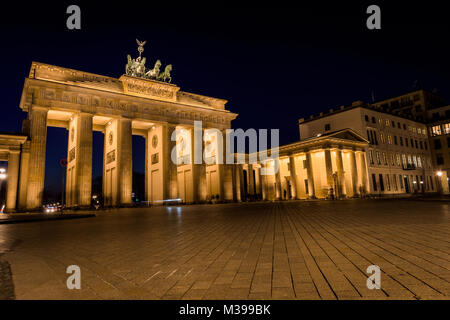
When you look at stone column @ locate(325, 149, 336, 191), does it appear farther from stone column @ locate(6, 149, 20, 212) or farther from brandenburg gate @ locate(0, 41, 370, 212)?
stone column @ locate(6, 149, 20, 212)

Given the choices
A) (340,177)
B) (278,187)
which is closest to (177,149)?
(278,187)

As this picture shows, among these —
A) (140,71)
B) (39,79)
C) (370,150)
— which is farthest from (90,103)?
(370,150)

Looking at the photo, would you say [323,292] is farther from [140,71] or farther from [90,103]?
[140,71]

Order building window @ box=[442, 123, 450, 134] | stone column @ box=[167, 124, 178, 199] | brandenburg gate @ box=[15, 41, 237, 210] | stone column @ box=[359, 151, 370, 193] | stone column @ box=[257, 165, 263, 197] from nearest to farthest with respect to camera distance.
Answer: brandenburg gate @ box=[15, 41, 237, 210] < stone column @ box=[167, 124, 178, 199] < stone column @ box=[359, 151, 370, 193] < stone column @ box=[257, 165, 263, 197] < building window @ box=[442, 123, 450, 134]

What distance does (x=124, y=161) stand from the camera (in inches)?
1377

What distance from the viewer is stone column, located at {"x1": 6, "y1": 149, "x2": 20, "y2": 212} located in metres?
25.2

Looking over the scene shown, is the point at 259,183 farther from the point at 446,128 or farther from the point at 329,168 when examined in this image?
the point at 446,128

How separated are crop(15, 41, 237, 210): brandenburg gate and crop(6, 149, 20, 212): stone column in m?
1.02

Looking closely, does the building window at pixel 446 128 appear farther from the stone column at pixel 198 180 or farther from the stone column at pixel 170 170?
the stone column at pixel 170 170

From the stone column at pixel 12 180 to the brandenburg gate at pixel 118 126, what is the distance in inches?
40.0

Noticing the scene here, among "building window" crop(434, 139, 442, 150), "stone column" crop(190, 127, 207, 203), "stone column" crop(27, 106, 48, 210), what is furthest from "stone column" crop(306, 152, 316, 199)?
"building window" crop(434, 139, 442, 150)

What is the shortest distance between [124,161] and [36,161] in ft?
31.4

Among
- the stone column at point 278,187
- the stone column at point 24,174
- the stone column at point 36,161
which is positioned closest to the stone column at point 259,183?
the stone column at point 278,187

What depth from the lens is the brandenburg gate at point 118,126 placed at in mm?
29344
